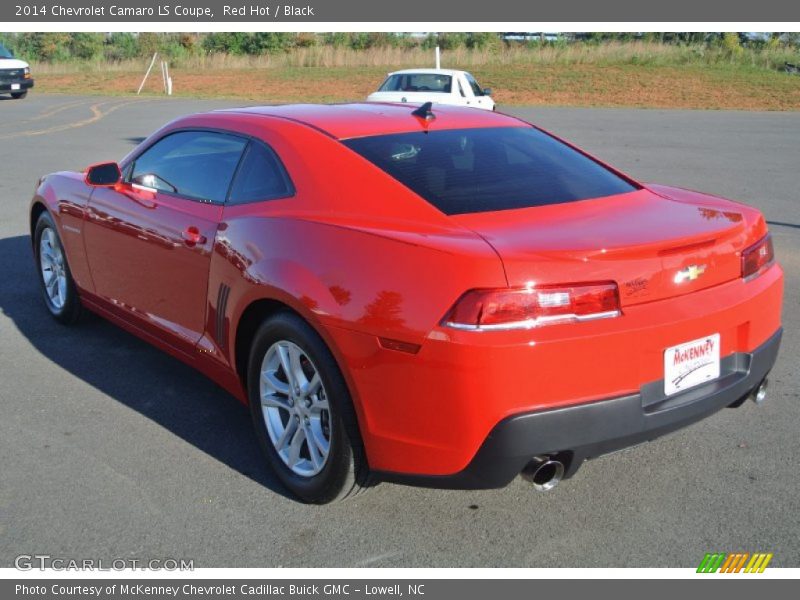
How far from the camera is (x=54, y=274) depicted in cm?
622

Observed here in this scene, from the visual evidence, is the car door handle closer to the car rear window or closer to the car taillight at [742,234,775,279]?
the car rear window

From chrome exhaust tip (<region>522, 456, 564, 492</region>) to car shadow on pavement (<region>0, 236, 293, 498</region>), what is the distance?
1.13 m

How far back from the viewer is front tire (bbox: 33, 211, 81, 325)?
592cm

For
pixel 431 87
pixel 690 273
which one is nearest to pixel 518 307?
pixel 690 273

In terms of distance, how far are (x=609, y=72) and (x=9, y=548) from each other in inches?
1552

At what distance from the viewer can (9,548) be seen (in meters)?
3.44

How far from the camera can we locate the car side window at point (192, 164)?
173 inches

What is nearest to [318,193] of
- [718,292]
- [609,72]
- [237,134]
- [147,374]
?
[237,134]

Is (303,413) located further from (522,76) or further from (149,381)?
(522,76)

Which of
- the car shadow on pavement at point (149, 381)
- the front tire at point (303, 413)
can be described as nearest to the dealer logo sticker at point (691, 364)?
the front tire at point (303, 413)

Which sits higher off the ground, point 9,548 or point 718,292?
point 718,292

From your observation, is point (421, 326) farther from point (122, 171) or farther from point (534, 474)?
point (122, 171)

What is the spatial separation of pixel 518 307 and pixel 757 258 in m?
1.30
